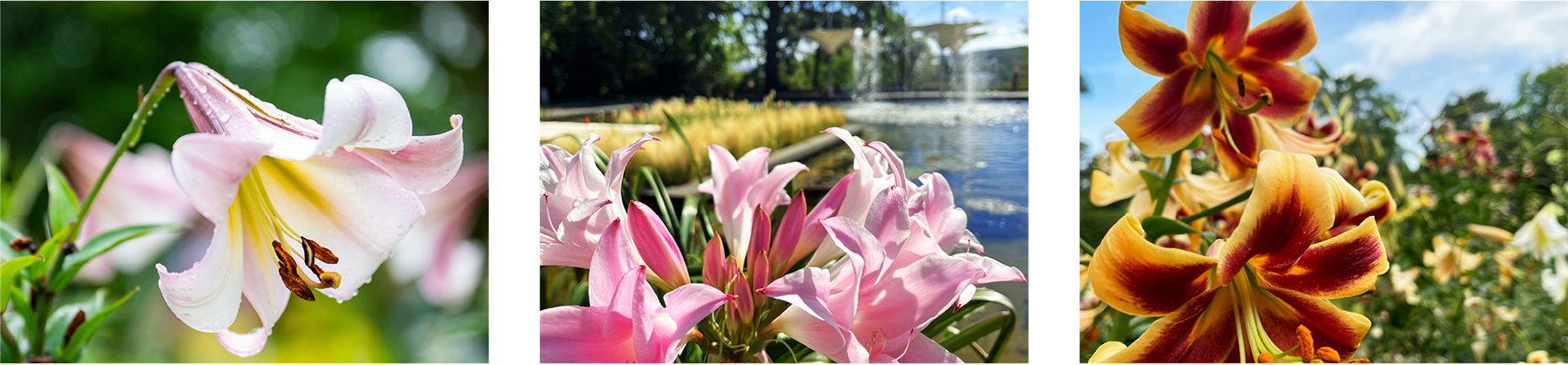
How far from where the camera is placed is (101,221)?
549 mm

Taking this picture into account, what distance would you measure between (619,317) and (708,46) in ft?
1.19

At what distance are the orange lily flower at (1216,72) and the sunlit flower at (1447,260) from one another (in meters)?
0.74

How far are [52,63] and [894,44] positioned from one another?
53.6 inches

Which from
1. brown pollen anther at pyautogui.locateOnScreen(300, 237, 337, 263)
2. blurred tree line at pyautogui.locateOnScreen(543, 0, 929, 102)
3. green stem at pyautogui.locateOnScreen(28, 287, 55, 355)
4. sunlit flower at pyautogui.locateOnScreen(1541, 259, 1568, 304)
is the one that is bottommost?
sunlit flower at pyautogui.locateOnScreen(1541, 259, 1568, 304)

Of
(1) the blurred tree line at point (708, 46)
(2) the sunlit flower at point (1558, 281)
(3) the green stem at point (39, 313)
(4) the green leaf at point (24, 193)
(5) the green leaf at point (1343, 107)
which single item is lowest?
(2) the sunlit flower at point (1558, 281)

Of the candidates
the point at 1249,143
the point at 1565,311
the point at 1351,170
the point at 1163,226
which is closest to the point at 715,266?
the point at 1163,226

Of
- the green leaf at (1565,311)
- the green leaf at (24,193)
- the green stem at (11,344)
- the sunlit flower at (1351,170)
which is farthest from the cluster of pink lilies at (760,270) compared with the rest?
the green leaf at (1565,311)

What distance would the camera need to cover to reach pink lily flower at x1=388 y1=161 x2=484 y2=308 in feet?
2.55

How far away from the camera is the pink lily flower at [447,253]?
2.55 ft

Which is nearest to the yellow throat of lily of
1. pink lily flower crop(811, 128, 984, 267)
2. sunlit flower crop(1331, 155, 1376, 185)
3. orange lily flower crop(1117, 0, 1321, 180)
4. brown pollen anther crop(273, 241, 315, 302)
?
brown pollen anther crop(273, 241, 315, 302)

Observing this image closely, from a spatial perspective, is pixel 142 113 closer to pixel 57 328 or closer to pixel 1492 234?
pixel 57 328

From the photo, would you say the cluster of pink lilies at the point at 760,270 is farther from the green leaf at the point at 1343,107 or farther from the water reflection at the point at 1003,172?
the green leaf at the point at 1343,107

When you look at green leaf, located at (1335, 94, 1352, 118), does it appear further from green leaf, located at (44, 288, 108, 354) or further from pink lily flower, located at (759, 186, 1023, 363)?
green leaf, located at (44, 288, 108, 354)

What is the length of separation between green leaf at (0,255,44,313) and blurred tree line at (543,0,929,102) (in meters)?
0.32
